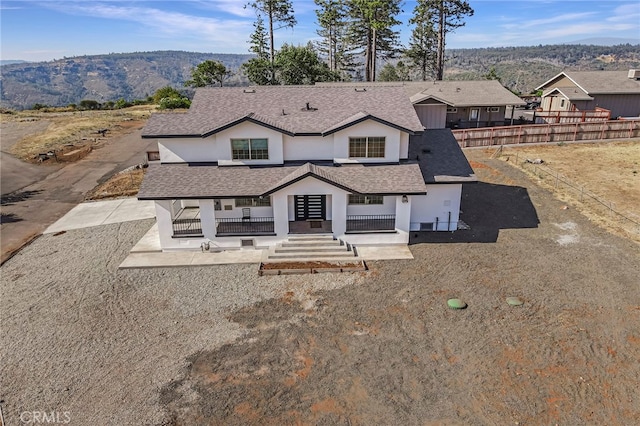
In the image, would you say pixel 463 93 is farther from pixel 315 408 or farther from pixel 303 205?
pixel 315 408

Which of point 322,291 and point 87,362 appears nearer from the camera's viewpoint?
point 87,362

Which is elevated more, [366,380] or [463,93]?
[463,93]

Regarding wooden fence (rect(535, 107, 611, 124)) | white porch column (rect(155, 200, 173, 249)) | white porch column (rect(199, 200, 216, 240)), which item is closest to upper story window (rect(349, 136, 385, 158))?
white porch column (rect(199, 200, 216, 240))

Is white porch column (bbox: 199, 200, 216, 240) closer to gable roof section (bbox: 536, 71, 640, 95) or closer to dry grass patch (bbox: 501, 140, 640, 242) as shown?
dry grass patch (bbox: 501, 140, 640, 242)

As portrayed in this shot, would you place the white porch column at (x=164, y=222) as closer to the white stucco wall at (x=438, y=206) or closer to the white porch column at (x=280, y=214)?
the white porch column at (x=280, y=214)

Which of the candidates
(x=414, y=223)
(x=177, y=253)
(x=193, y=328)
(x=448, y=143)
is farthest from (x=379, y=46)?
(x=193, y=328)

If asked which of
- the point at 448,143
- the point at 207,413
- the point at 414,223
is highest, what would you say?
the point at 448,143

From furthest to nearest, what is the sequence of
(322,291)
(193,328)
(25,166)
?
1. (25,166)
2. (322,291)
3. (193,328)
